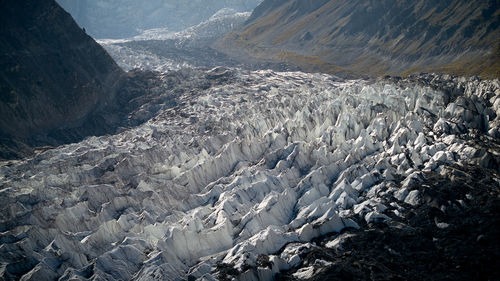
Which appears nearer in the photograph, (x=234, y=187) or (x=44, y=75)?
(x=234, y=187)

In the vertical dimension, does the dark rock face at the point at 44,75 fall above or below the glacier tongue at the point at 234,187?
above

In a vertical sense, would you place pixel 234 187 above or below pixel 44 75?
below

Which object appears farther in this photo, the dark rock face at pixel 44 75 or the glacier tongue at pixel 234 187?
the dark rock face at pixel 44 75

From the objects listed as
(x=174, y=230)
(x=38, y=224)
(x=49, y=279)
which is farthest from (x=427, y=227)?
(x=38, y=224)

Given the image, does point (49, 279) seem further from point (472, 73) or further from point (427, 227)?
point (472, 73)
